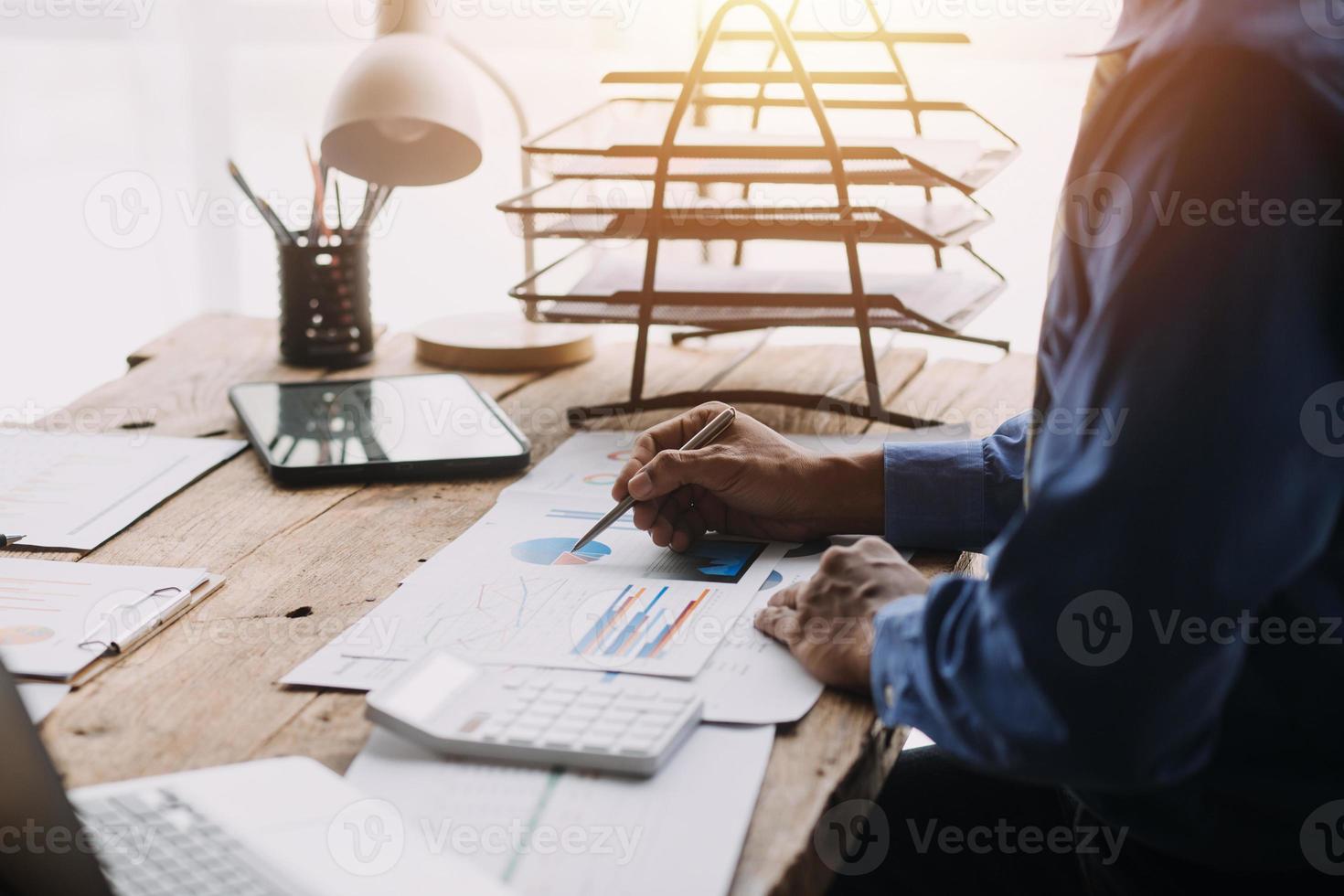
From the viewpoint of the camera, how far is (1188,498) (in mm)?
628

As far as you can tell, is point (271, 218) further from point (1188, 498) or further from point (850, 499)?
point (1188, 498)

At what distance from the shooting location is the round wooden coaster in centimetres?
164

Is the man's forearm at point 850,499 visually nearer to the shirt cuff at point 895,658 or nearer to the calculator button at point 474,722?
the shirt cuff at point 895,658

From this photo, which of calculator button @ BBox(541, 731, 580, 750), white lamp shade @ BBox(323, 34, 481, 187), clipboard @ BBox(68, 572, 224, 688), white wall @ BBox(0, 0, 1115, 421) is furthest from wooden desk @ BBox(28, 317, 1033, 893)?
white wall @ BBox(0, 0, 1115, 421)

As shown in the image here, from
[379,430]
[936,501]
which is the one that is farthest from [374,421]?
[936,501]

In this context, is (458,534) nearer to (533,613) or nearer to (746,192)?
(533,613)

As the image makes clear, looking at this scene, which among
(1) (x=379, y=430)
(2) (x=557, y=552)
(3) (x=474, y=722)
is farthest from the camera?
(1) (x=379, y=430)

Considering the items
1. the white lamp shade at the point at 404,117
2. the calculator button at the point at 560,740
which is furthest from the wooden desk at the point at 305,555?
the white lamp shade at the point at 404,117

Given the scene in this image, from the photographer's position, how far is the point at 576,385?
62.5 inches

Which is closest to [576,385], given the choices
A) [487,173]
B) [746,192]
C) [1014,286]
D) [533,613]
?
[746,192]

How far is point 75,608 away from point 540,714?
40 cm

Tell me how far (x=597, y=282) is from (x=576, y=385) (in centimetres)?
15

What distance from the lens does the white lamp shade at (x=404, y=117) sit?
133 cm

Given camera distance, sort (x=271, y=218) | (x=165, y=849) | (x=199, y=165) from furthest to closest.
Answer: (x=199, y=165) → (x=271, y=218) → (x=165, y=849)
